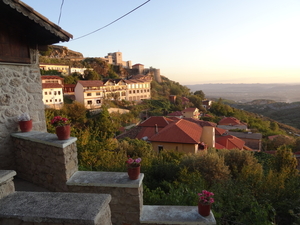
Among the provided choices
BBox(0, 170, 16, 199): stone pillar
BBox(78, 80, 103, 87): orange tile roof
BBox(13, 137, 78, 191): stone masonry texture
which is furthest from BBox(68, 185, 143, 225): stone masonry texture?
BBox(78, 80, 103, 87): orange tile roof

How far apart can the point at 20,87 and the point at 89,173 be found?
2578 millimetres

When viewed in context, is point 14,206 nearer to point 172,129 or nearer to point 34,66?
point 34,66

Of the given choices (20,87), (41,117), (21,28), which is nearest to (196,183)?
(41,117)

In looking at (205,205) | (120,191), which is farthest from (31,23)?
(205,205)

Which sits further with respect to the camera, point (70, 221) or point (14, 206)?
point (14, 206)

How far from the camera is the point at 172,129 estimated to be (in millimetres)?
17781

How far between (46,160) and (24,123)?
4.17 ft

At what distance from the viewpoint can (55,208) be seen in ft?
6.24

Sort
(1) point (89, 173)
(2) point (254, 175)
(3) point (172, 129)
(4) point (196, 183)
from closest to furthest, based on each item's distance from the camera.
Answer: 1. (1) point (89, 173)
2. (4) point (196, 183)
3. (2) point (254, 175)
4. (3) point (172, 129)

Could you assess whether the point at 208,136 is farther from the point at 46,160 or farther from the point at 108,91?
the point at 108,91

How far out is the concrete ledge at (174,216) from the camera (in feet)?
9.16

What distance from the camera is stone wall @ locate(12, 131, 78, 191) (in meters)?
3.08

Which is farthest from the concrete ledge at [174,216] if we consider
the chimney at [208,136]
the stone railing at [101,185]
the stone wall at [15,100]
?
the chimney at [208,136]

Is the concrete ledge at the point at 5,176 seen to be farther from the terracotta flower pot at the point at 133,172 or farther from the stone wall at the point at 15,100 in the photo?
Result: the stone wall at the point at 15,100
